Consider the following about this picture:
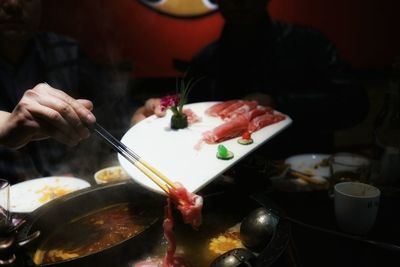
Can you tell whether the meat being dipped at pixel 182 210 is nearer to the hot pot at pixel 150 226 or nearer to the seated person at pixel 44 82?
the hot pot at pixel 150 226

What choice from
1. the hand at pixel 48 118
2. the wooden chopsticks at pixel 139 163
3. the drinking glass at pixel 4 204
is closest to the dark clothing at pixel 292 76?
the wooden chopsticks at pixel 139 163

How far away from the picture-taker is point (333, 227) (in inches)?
78.5

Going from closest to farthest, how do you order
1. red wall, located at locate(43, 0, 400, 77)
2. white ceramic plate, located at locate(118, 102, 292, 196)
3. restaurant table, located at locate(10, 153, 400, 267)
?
restaurant table, located at locate(10, 153, 400, 267)
white ceramic plate, located at locate(118, 102, 292, 196)
red wall, located at locate(43, 0, 400, 77)

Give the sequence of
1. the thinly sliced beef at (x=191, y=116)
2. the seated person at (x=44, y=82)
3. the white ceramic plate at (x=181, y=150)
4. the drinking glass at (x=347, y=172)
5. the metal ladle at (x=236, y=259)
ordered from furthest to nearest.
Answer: the seated person at (x=44, y=82), the thinly sliced beef at (x=191, y=116), the drinking glass at (x=347, y=172), the white ceramic plate at (x=181, y=150), the metal ladle at (x=236, y=259)

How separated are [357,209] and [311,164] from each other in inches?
36.3

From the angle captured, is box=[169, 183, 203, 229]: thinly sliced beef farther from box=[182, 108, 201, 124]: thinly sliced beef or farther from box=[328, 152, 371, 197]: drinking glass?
box=[328, 152, 371, 197]: drinking glass

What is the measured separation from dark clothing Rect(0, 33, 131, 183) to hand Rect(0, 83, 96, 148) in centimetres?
143

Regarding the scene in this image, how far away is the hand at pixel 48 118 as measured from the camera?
1584mm

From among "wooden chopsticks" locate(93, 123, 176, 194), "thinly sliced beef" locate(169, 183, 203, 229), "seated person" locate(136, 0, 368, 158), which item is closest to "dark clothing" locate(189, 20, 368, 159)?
"seated person" locate(136, 0, 368, 158)

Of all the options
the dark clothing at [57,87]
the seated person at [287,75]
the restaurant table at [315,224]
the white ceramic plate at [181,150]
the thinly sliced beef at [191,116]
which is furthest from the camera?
the seated person at [287,75]

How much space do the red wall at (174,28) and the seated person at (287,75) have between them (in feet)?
3.14

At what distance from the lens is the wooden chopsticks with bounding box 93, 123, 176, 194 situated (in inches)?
65.1

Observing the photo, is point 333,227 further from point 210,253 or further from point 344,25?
point 344,25

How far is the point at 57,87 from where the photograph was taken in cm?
385
